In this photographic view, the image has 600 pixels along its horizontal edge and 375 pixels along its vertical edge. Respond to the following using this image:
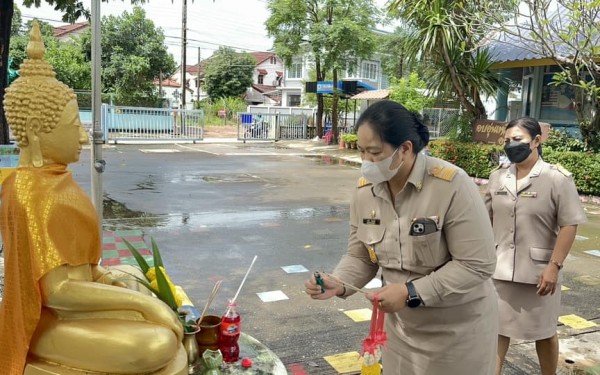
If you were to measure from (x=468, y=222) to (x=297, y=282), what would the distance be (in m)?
3.22

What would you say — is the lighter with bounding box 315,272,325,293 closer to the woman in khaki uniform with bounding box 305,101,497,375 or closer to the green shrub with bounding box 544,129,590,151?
the woman in khaki uniform with bounding box 305,101,497,375

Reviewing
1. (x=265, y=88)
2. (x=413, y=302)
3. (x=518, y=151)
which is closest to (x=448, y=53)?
(x=518, y=151)

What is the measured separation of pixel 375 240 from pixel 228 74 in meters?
39.0

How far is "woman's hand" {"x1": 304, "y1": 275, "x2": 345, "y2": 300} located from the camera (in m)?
2.00

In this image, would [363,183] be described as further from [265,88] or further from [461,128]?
[265,88]

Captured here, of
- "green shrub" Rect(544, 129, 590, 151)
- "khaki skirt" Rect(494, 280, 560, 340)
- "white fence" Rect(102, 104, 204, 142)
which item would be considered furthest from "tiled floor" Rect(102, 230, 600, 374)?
"white fence" Rect(102, 104, 204, 142)

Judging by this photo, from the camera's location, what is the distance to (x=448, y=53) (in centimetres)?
1198

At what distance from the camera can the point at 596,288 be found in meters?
4.93

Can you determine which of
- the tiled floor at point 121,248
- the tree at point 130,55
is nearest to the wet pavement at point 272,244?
the tiled floor at point 121,248

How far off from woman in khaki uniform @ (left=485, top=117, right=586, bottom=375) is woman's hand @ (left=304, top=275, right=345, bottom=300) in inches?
49.3

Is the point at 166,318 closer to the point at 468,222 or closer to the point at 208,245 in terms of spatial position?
the point at 468,222

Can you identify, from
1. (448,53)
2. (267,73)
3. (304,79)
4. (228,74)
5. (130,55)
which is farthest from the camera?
(267,73)

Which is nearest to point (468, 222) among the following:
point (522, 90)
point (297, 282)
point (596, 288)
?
point (297, 282)

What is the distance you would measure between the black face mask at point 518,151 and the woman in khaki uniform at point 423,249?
43.8 inches
